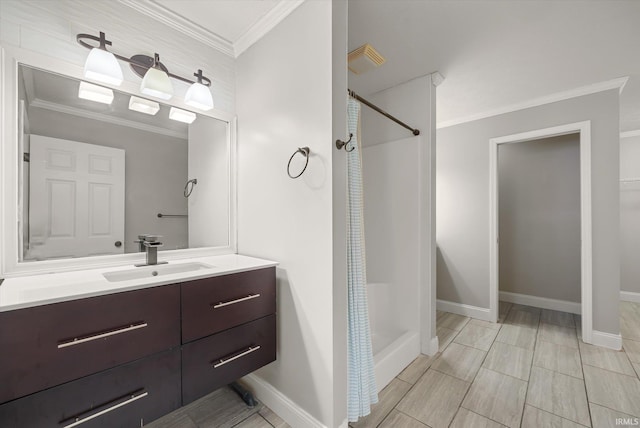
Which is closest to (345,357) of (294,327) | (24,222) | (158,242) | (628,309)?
(294,327)

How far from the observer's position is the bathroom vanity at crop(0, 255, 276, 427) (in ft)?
2.75

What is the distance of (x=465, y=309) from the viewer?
3113 mm

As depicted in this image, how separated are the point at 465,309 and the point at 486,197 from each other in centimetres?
134

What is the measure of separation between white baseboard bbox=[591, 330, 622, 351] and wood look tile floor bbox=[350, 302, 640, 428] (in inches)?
2.5

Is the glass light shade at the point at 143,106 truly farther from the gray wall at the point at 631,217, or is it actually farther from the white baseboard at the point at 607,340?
the gray wall at the point at 631,217

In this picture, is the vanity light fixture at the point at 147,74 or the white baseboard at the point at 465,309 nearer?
the vanity light fixture at the point at 147,74

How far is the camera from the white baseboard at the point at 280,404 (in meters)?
1.40

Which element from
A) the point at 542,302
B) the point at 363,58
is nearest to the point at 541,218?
the point at 542,302

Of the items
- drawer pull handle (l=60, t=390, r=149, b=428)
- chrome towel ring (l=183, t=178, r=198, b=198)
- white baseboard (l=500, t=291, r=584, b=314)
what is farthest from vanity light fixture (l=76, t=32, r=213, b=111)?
white baseboard (l=500, t=291, r=584, b=314)

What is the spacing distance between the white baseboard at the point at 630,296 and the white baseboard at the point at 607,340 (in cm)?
195

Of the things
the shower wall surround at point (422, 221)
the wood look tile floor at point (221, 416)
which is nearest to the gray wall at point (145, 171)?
the wood look tile floor at point (221, 416)

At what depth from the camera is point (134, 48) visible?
5.06 feet

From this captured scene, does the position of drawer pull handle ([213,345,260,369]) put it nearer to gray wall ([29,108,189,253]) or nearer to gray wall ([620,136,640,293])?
gray wall ([29,108,189,253])

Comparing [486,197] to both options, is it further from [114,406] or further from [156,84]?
[114,406]
